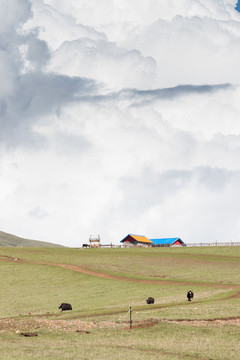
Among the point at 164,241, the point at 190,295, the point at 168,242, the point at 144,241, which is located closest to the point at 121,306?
the point at 190,295

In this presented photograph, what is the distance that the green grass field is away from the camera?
108ft

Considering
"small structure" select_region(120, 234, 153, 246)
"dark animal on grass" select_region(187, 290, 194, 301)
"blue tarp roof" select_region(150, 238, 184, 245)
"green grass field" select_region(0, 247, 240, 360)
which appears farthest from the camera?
"blue tarp roof" select_region(150, 238, 184, 245)

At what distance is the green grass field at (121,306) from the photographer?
32781 millimetres

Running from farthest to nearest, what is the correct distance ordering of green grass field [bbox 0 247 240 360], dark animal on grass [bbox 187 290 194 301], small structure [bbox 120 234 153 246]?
small structure [bbox 120 234 153 246]
dark animal on grass [bbox 187 290 194 301]
green grass field [bbox 0 247 240 360]

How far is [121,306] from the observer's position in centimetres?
A: 5641

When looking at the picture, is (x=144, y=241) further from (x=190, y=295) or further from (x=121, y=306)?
(x=121, y=306)

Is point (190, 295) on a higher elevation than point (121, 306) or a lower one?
higher

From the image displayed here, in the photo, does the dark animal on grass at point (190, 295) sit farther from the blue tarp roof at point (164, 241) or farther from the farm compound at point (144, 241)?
the blue tarp roof at point (164, 241)

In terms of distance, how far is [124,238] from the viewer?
562 ft

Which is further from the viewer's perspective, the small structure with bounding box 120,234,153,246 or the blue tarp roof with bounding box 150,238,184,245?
the blue tarp roof with bounding box 150,238,184,245

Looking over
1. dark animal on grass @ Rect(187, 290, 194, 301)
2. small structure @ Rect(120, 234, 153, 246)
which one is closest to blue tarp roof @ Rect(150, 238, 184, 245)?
small structure @ Rect(120, 234, 153, 246)

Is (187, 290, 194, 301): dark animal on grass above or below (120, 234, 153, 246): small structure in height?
below

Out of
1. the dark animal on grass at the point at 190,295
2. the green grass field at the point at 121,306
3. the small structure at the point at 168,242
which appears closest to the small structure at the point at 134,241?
the small structure at the point at 168,242

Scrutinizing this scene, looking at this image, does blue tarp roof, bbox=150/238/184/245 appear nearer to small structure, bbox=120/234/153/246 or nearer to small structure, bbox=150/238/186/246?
small structure, bbox=150/238/186/246
